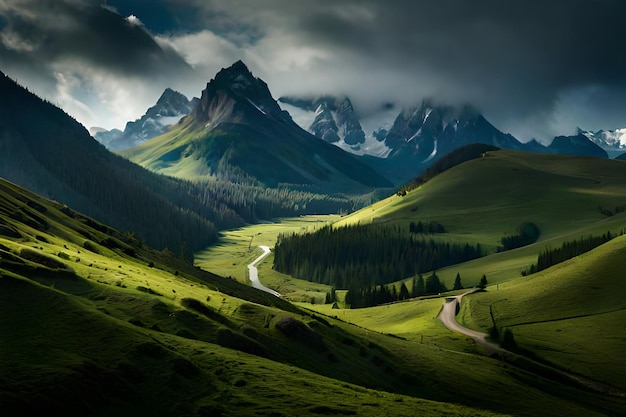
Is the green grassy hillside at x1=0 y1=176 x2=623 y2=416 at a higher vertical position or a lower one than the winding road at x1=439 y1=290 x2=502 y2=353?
lower

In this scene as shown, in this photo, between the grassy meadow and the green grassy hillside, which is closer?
the green grassy hillside

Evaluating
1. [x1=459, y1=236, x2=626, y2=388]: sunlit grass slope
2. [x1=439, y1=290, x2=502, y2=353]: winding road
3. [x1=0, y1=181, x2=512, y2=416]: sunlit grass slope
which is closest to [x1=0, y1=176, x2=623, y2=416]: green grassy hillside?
[x1=0, y1=181, x2=512, y2=416]: sunlit grass slope

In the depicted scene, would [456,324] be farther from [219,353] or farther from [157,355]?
[157,355]

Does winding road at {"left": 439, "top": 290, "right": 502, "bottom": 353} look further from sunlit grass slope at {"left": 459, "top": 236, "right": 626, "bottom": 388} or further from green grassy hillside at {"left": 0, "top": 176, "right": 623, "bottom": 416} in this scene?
green grassy hillside at {"left": 0, "top": 176, "right": 623, "bottom": 416}

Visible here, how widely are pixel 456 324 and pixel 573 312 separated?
3532cm

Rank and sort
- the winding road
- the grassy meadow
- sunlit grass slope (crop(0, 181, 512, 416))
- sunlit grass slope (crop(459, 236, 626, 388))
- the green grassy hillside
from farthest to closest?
the winding road, sunlit grass slope (crop(459, 236, 626, 388)), the grassy meadow, the green grassy hillside, sunlit grass slope (crop(0, 181, 512, 416))

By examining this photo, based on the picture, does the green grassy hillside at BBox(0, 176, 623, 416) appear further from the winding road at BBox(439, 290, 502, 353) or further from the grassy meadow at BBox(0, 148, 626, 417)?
the winding road at BBox(439, 290, 502, 353)

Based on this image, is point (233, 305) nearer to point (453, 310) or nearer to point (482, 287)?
point (453, 310)

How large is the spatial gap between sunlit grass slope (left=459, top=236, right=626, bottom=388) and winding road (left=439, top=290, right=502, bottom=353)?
12.0 ft

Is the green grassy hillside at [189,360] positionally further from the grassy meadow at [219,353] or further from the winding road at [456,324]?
the winding road at [456,324]

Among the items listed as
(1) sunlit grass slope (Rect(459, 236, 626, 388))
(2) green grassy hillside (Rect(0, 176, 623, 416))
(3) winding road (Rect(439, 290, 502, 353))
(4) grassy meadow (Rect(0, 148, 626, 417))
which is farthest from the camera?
(3) winding road (Rect(439, 290, 502, 353))

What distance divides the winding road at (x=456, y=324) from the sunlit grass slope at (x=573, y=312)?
365cm

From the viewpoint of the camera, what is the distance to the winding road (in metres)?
120

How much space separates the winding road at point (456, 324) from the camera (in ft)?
392
